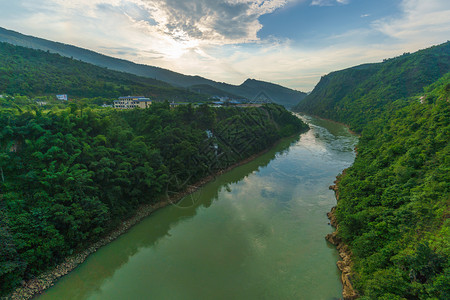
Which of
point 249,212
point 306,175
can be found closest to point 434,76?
point 306,175

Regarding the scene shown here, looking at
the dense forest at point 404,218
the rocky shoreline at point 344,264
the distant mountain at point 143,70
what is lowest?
the rocky shoreline at point 344,264

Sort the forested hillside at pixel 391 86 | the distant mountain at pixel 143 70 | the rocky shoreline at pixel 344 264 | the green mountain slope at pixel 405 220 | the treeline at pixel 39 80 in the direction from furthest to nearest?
the distant mountain at pixel 143 70
the forested hillside at pixel 391 86
the treeline at pixel 39 80
the rocky shoreline at pixel 344 264
the green mountain slope at pixel 405 220

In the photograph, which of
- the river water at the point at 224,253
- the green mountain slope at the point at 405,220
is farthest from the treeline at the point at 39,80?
the green mountain slope at the point at 405,220

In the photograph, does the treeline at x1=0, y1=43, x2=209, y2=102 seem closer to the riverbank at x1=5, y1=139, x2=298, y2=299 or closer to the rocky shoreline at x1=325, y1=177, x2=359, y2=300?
the riverbank at x1=5, y1=139, x2=298, y2=299

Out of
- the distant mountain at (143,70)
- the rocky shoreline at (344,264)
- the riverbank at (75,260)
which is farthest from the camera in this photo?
the distant mountain at (143,70)

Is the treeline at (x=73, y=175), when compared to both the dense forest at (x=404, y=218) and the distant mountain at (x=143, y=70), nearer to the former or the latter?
the dense forest at (x=404, y=218)

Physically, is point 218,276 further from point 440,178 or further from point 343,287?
point 440,178

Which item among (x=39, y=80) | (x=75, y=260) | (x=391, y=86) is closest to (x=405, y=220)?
(x=75, y=260)

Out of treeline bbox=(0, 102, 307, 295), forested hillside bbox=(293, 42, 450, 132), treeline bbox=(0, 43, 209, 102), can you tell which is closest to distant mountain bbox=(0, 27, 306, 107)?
treeline bbox=(0, 43, 209, 102)
